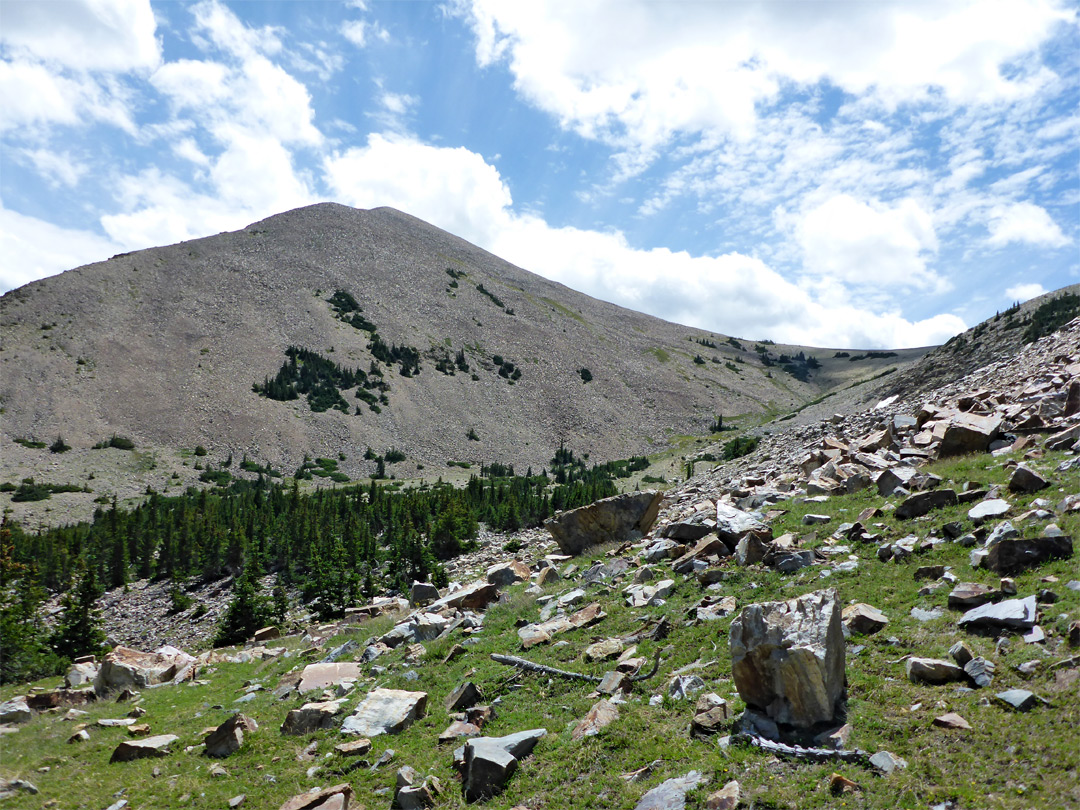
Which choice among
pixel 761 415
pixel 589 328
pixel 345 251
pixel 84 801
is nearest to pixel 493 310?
pixel 589 328

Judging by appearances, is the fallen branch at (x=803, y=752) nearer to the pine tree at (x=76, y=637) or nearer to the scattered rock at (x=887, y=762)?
the scattered rock at (x=887, y=762)

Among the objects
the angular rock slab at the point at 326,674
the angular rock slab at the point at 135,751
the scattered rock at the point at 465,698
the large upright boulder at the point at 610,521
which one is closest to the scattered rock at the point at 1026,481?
the large upright boulder at the point at 610,521

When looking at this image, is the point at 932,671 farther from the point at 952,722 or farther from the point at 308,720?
the point at 308,720

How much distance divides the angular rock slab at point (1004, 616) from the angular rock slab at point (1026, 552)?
1254 mm

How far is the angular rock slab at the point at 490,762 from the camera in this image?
28.3ft

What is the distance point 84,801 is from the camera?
33.6ft

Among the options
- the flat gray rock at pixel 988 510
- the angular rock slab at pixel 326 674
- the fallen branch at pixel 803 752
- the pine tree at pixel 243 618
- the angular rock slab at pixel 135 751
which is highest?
the flat gray rock at pixel 988 510

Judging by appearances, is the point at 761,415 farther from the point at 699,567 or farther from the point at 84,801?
the point at 84,801

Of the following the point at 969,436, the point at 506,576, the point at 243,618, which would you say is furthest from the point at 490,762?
the point at 243,618

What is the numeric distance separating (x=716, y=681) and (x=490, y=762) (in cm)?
385

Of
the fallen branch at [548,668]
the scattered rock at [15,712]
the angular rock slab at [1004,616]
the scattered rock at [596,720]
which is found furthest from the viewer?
the scattered rock at [15,712]

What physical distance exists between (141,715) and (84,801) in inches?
179

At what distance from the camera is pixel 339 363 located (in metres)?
116

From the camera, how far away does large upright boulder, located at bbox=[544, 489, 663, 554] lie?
75.2ft
